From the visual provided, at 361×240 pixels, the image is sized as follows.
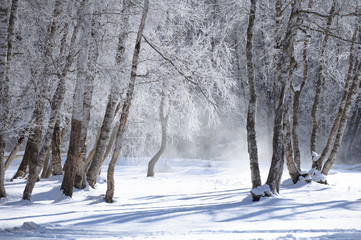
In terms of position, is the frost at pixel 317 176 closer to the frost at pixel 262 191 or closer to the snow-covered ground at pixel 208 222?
the snow-covered ground at pixel 208 222

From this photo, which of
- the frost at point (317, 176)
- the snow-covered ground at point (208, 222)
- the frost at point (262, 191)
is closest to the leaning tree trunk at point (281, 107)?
the frost at point (262, 191)

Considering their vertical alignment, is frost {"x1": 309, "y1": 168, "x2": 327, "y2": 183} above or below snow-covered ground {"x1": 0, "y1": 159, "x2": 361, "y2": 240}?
above

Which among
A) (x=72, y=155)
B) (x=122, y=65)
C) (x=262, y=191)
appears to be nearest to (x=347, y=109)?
(x=262, y=191)

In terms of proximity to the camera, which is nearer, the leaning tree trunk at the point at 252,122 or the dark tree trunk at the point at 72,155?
the leaning tree trunk at the point at 252,122

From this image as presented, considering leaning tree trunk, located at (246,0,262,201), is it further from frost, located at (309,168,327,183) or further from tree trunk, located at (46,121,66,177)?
tree trunk, located at (46,121,66,177)

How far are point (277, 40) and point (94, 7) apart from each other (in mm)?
4719

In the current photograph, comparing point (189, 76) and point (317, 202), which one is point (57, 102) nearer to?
point (189, 76)

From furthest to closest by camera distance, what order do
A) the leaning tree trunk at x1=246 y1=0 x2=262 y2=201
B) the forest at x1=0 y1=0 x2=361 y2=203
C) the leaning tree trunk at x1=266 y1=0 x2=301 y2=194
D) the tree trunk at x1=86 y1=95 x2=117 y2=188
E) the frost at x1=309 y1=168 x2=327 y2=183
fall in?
the frost at x1=309 y1=168 x2=327 y2=183 < the tree trunk at x1=86 y1=95 x2=117 y2=188 < the leaning tree trunk at x1=246 y1=0 x2=262 y2=201 < the forest at x1=0 y1=0 x2=361 y2=203 < the leaning tree trunk at x1=266 y1=0 x2=301 y2=194

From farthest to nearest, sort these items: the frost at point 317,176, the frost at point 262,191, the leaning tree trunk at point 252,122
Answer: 1. the frost at point 317,176
2. the leaning tree trunk at point 252,122
3. the frost at point 262,191

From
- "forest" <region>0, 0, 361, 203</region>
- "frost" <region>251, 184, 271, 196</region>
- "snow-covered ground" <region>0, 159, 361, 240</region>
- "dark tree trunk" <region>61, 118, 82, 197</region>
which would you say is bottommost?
"snow-covered ground" <region>0, 159, 361, 240</region>

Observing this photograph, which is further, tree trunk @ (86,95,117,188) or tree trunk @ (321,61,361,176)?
tree trunk @ (321,61,361,176)

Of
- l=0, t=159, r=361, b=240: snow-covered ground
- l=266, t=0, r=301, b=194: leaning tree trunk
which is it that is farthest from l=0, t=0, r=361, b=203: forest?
l=0, t=159, r=361, b=240: snow-covered ground

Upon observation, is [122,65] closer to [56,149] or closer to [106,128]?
[106,128]

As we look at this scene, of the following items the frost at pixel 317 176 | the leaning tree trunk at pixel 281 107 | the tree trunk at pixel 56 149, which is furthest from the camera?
the tree trunk at pixel 56 149
